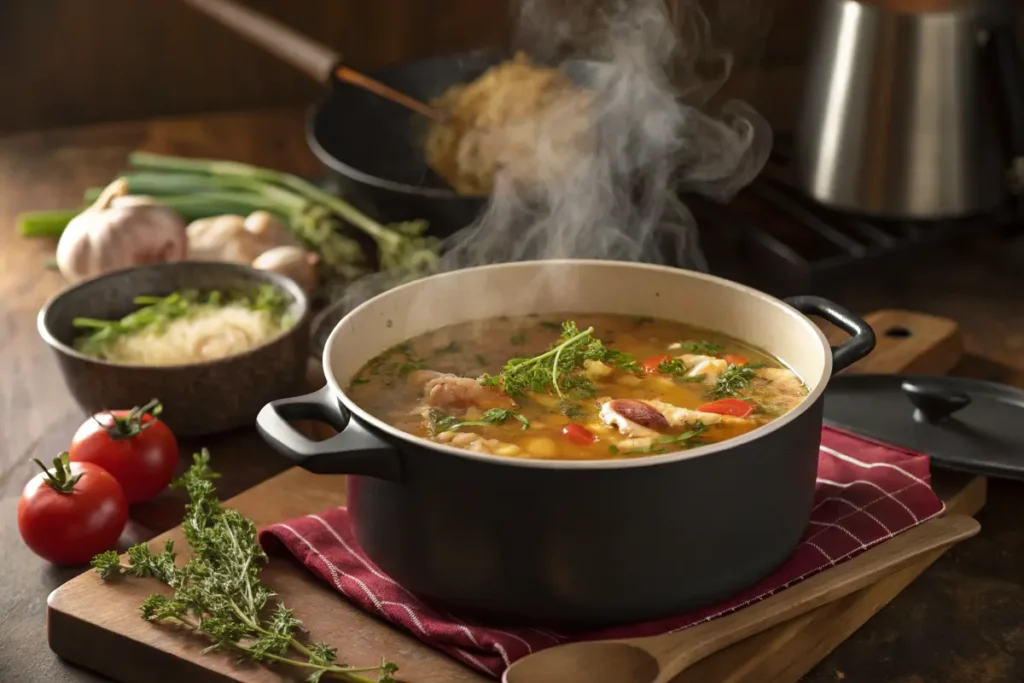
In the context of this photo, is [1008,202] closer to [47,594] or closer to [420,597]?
[420,597]

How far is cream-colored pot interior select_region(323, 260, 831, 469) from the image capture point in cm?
187

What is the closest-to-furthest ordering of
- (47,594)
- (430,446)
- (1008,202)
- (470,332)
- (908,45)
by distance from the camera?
(430,446)
(47,594)
(470,332)
(908,45)
(1008,202)

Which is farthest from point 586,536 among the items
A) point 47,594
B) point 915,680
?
point 47,594

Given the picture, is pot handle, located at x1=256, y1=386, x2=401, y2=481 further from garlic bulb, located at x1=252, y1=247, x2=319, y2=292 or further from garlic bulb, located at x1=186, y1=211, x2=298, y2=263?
garlic bulb, located at x1=186, y1=211, x2=298, y2=263

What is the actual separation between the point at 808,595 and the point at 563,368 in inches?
18.4

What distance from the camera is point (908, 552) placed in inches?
67.0

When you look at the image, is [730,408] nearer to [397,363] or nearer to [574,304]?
[574,304]

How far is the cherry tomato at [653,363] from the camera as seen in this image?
6.29 feet

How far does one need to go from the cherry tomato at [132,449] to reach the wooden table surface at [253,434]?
0.06 metres

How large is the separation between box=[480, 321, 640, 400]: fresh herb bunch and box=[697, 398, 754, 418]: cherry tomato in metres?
0.15

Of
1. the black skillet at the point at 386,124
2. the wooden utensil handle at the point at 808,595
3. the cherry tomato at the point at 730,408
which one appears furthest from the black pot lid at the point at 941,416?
the black skillet at the point at 386,124

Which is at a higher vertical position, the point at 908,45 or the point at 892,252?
the point at 908,45

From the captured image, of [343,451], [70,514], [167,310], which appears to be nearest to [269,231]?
[167,310]

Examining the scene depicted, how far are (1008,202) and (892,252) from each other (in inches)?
16.9
